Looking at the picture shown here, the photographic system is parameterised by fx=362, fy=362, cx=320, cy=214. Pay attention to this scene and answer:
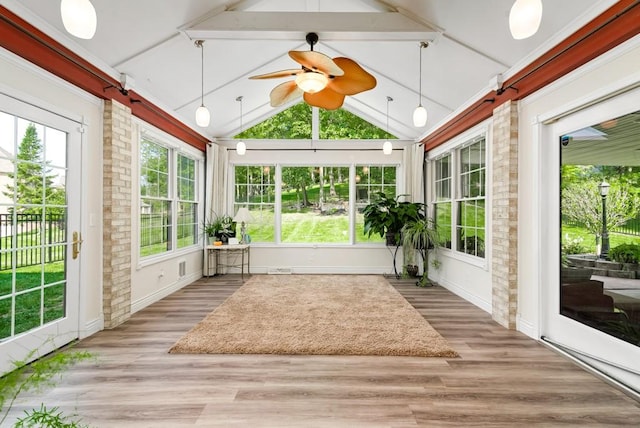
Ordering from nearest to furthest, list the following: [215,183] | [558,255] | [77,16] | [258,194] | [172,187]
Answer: [77,16], [558,255], [172,187], [215,183], [258,194]

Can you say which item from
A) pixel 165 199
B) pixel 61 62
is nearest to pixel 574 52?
pixel 61 62

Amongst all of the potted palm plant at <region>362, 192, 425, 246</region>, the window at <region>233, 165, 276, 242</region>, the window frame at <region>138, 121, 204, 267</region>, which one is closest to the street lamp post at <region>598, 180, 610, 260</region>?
the potted palm plant at <region>362, 192, 425, 246</region>

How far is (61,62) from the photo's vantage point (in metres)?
3.08

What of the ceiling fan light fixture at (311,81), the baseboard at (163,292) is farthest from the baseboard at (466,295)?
the baseboard at (163,292)

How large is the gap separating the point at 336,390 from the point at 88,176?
9.88 ft

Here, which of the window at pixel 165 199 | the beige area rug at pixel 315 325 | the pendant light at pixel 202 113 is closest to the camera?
the beige area rug at pixel 315 325

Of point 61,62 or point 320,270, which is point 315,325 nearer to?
point 320,270

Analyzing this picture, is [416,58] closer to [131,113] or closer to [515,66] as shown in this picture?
[515,66]

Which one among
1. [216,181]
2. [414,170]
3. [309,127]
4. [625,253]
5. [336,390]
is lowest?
[336,390]

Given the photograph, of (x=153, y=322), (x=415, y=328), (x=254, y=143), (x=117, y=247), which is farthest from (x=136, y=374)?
(x=254, y=143)

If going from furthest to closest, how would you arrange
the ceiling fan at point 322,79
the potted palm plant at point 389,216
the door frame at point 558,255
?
1. the potted palm plant at point 389,216
2. the ceiling fan at point 322,79
3. the door frame at point 558,255

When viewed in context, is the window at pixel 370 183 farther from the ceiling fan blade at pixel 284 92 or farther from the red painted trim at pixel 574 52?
the ceiling fan blade at pixel 284 92

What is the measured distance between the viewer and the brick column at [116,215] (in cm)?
369

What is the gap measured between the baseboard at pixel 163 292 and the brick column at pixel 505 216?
13.6 feet
